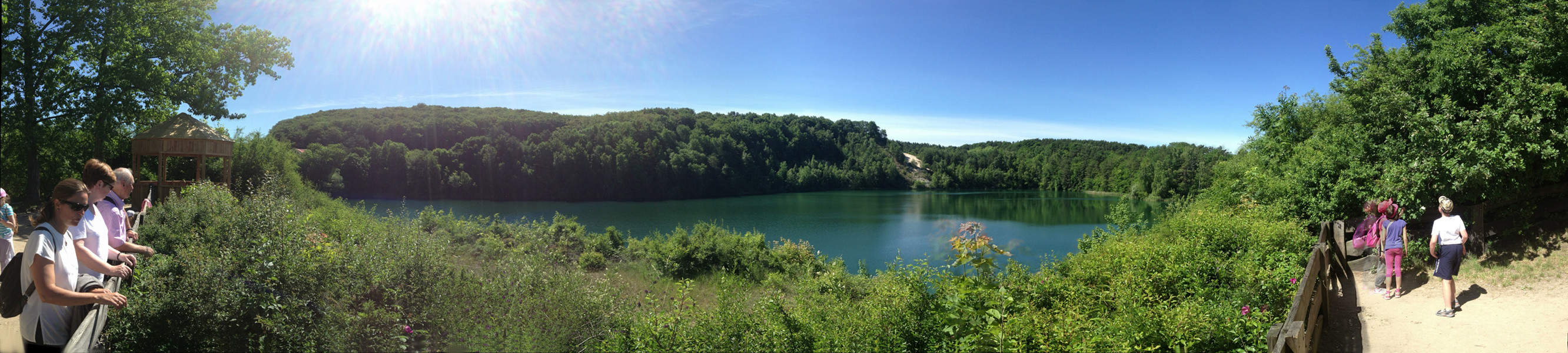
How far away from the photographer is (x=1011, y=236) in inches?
1257

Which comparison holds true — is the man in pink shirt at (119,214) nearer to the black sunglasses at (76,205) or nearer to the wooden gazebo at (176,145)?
the black sunglasses at (76,205)

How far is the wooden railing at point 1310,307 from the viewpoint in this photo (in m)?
3.36

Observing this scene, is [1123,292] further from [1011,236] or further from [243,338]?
[1011,236]

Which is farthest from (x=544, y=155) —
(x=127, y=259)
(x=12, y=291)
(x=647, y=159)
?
(x=12, y=291)

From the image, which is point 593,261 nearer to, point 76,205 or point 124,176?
point 124,176

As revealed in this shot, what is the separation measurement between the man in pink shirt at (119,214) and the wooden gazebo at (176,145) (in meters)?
9.10

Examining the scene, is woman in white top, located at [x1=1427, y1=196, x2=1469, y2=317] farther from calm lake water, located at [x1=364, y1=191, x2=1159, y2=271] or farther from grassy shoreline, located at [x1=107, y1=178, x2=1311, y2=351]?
calm lake water, located at [x1=364, y1=191, x2=1159, y2=271]

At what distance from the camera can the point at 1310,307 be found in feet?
16.2

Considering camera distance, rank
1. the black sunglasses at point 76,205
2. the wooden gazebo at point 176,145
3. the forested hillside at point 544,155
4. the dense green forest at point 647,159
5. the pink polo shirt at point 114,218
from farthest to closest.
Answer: the dense green forest at point 647,159
the forested hillside at point 544,155
the wooden gazebo at point 176,145
the pink polo shirt at point 114,218
the black sunglasses at point 76,205

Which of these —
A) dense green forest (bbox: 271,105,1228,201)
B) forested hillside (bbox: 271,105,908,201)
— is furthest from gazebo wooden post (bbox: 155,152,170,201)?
forested hillside (bbox: 271,105,908,201)

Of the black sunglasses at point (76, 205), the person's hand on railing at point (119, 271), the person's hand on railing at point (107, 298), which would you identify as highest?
the black sunglasses at point (76, 205)

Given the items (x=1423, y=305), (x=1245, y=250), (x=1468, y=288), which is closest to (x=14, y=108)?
(x=1245, y=250)

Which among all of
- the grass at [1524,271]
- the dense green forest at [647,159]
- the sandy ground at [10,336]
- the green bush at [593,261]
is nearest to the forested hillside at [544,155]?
the dense green forest at [647,159]

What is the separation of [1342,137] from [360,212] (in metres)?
17.8
